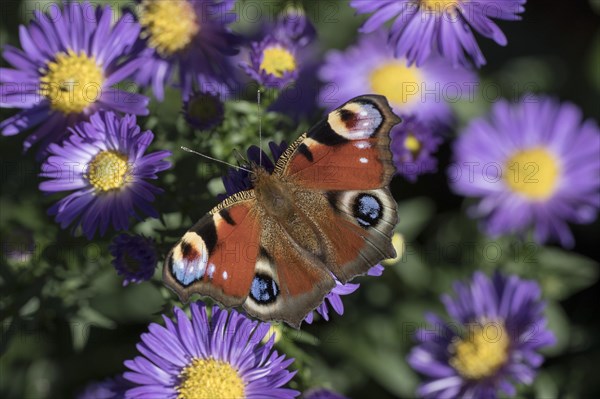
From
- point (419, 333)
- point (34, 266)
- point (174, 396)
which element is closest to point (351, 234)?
point (174, 396)

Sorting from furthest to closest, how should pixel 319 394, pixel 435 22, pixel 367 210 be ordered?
pixel 435 22, pixel 319 394, pixel 367 210

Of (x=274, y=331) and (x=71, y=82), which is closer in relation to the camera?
(x=274, y=331)

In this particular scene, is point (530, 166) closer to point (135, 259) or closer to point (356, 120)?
point (356, 120)

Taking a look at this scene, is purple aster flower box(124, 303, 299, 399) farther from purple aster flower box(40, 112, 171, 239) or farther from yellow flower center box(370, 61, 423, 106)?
yellow flower center box(370, 61, 423, 106)

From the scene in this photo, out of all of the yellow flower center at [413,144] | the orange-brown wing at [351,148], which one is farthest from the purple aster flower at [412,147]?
the orange-brown wing at [351,148]

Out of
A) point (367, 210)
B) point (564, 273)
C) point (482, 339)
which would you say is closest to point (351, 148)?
point (367, 210)

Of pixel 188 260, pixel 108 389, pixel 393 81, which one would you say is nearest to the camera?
pixel 188 260
